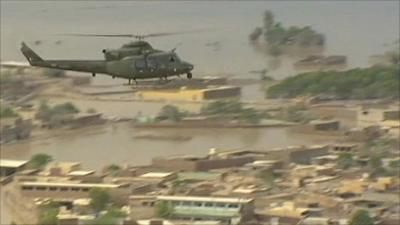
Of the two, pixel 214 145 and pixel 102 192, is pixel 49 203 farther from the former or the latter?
pixel 214 145

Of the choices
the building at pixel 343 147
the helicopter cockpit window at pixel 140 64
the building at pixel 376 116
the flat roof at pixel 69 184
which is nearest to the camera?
the helicopter cockpit window at pixel 140 64

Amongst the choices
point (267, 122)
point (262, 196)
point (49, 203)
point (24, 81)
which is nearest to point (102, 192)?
point (49, 203)

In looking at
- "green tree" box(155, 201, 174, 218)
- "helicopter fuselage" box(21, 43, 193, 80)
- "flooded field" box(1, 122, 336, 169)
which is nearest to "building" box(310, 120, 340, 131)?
"flooded field" box(1, 122, 336, 169)

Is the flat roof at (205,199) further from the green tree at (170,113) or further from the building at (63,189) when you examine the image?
the green tree at (170,113)

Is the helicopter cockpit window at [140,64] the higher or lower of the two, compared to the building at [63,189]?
higher

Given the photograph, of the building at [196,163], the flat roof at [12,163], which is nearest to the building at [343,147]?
the building at [196,163]

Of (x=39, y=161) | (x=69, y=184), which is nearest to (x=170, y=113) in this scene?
(x=39, y=161)
